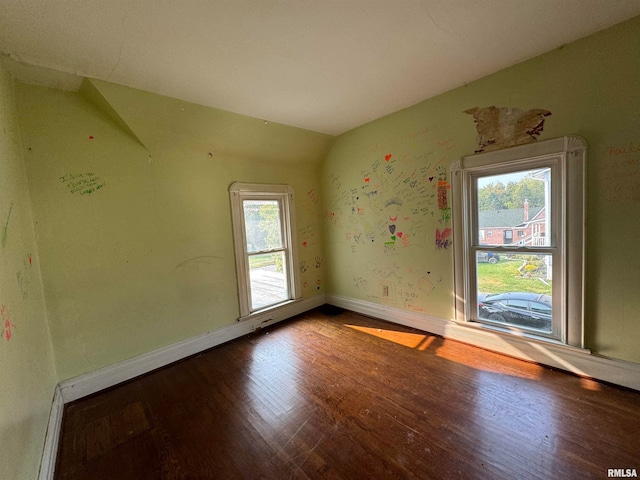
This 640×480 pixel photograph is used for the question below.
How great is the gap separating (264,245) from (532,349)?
116 inches

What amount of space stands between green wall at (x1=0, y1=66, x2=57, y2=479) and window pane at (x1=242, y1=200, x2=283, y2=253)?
1.79 m

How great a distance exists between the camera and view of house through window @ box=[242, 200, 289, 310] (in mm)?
3238

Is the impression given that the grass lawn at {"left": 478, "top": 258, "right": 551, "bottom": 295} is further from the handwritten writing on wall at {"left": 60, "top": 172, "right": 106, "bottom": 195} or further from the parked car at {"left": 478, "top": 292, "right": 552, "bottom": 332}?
the handwritten writing on wall at {"left": 60, "top": 172, "right": 106, "bottom": 195}

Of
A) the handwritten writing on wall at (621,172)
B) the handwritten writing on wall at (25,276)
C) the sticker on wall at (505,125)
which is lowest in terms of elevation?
the handwritten writing on wall at (25,276)

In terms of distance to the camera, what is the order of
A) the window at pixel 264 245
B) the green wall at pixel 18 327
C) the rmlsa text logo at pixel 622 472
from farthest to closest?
the window at pixel 264 245, the rmlsa text logo at pixel 622 472, the green wall at pixel 18 327

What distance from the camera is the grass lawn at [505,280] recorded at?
2.25 metres

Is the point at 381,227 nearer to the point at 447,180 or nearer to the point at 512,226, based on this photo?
the point at 447,180

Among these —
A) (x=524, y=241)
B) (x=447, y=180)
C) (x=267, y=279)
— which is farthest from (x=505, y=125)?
(x=267, y=279)

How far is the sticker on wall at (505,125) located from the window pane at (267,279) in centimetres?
262

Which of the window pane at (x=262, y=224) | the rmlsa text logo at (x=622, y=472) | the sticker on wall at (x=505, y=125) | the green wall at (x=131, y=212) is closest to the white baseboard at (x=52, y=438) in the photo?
the green wall at (x=131, y=212)

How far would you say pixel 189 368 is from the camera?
2436 millimetres

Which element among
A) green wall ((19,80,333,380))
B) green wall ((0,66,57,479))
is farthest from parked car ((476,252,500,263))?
green wall ((0,66,57,479))

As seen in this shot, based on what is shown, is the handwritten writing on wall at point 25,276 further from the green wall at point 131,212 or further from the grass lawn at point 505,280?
the grass lawn at point 505,280

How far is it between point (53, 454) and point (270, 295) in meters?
2.22
